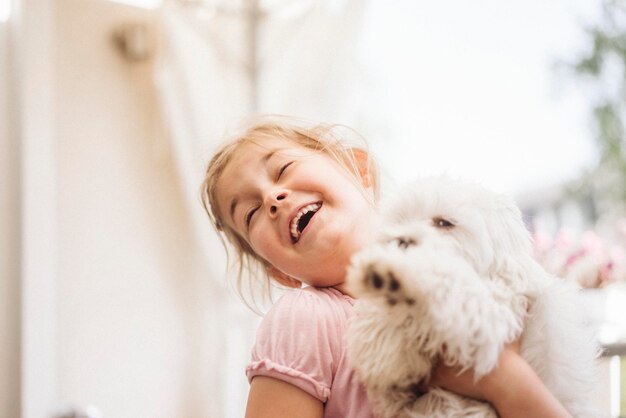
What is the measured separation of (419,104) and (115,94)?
130cm

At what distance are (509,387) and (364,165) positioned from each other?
521mm

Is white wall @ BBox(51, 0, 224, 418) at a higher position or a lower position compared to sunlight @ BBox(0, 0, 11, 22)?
lower

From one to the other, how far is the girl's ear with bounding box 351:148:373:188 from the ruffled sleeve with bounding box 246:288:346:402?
275 mm

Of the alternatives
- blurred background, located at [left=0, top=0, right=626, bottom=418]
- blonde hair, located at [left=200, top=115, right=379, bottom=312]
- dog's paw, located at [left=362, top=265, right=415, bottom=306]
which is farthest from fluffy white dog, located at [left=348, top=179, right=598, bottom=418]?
blurred background, located at [left=0, top=0, right=626, bottom=418]

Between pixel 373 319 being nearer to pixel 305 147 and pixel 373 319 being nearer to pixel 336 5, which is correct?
pixel 305 147

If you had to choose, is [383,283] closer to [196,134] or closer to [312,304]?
[312,304]

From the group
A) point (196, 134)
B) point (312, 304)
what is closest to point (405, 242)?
point (312, 304)

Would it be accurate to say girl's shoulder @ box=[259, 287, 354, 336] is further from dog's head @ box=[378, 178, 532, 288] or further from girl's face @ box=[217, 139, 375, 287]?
dog's head @ box=[378, 178, 532, 288]

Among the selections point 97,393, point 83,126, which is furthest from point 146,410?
point 83,126

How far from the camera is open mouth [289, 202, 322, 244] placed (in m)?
0.88

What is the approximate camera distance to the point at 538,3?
2.37m

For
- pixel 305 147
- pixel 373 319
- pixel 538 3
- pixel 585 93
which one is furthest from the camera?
pixel 585 93

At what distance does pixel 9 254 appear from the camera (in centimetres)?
225

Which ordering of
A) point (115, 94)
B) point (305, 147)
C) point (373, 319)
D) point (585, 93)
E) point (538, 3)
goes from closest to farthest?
point (373, 319) → point (305, 147) → point (538, 3) → point (585, 93) → point (115, 94)
